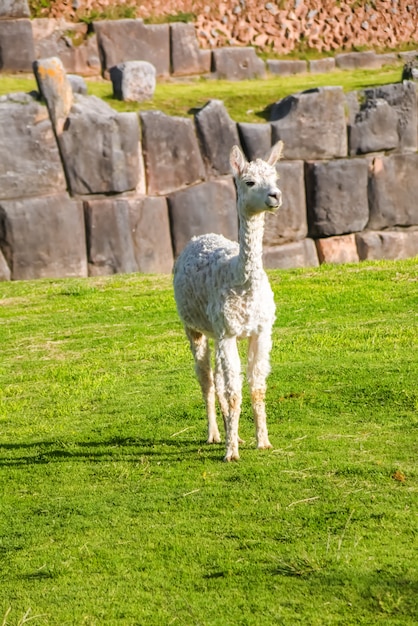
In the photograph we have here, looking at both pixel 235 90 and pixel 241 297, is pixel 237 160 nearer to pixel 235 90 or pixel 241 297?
pixel 241 297

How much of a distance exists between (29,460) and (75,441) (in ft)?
1.57

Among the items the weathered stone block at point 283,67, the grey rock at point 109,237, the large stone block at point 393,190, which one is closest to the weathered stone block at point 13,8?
the grey rock at point 109,237

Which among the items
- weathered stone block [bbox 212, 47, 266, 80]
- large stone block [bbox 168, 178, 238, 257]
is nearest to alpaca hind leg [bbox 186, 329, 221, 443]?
large stone block [bbox 168, 178, 238, 257]

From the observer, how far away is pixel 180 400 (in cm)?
912

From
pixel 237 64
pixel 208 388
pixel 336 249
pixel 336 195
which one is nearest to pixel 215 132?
pixel 336 195

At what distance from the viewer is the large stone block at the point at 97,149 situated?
1552 cm

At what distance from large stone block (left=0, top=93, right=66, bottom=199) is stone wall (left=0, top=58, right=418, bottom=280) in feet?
0.05

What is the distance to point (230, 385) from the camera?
7184mm

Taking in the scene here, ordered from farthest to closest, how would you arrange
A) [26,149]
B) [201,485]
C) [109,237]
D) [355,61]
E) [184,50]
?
[355,61] → [184,50] → [109,237] → [26,149] → [201,485]

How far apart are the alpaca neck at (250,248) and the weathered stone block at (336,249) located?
990cm

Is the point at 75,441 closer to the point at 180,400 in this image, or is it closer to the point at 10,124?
the point at 180,400

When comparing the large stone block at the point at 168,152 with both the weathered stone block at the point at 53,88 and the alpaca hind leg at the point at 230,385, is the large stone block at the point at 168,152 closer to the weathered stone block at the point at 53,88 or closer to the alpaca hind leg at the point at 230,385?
the weathered stone block at the point at 53,88

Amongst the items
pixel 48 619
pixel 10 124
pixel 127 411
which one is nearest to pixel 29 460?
pixel 127 411

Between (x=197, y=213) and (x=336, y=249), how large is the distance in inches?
90.7
